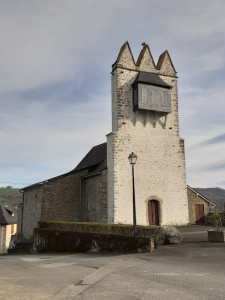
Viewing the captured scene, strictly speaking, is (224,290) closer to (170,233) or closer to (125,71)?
(170,233)

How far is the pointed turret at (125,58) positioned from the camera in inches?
927

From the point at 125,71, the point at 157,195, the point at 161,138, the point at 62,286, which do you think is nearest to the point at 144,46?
the point at 125,71

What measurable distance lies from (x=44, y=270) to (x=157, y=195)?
14.6m

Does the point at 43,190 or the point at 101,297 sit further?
the point at 43,190

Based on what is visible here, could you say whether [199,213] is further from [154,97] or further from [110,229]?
[110,229]

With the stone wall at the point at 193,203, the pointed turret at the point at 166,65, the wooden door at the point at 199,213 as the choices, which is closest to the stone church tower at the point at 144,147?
the pointed turret at the point at 166,65

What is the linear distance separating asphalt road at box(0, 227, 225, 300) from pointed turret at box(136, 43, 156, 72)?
1728 centimetres

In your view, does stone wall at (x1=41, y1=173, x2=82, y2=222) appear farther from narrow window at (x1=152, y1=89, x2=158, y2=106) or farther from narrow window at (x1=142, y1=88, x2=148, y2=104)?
narrow window at (x1=152, y1=89, x2=158, y2=106)

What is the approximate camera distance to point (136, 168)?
22406mm

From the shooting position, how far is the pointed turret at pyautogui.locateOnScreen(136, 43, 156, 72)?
24406 millimetres

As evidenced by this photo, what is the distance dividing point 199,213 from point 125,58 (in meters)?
15.4

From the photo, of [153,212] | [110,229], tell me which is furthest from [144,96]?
[110,229]

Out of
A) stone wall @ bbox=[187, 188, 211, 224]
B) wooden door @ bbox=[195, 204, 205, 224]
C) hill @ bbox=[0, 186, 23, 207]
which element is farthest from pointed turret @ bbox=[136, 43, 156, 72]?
hill @ bbox=[0, 186, 23, 207]

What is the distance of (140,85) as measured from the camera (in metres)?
22.9
